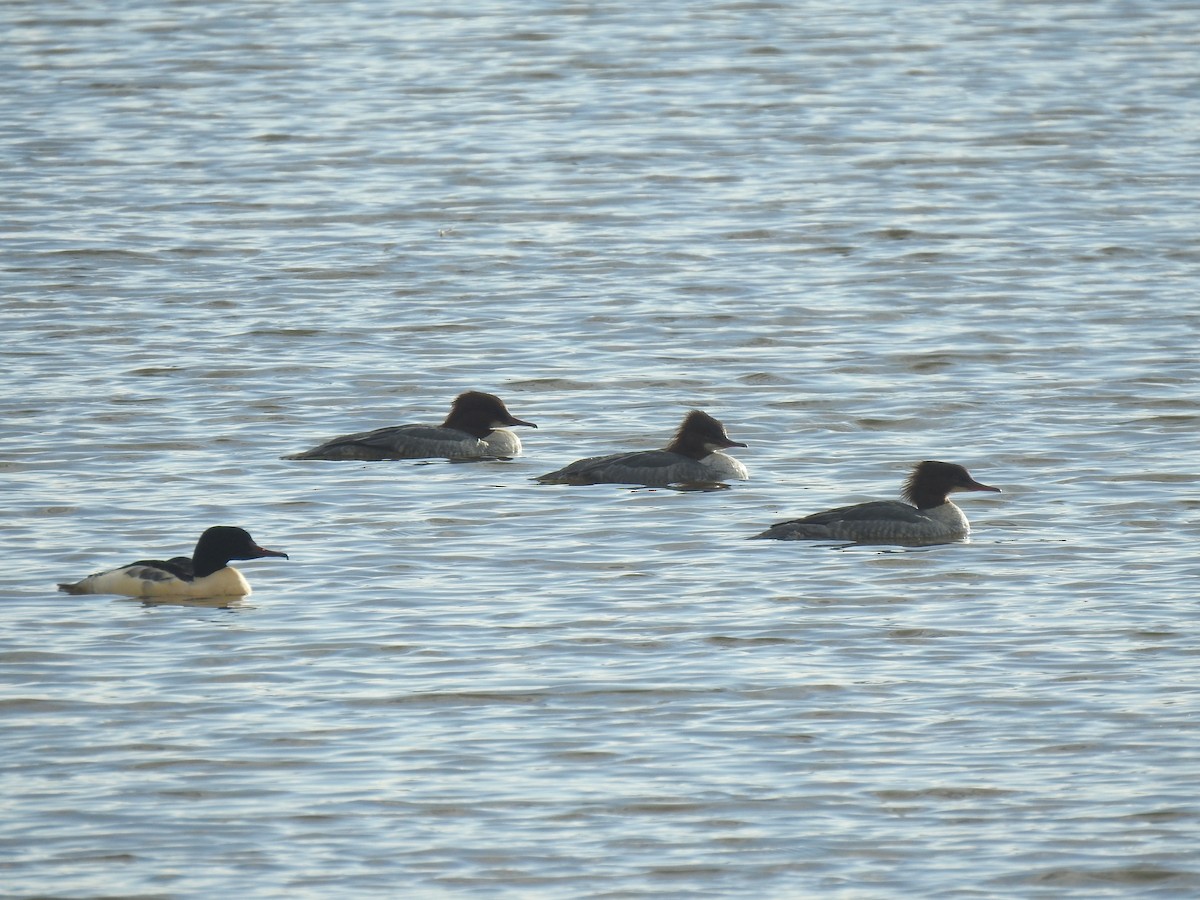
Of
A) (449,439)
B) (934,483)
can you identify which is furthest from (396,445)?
(934,483)

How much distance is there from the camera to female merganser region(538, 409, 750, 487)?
1753cm

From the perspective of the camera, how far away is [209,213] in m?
30.9

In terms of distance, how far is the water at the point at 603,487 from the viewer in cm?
1066

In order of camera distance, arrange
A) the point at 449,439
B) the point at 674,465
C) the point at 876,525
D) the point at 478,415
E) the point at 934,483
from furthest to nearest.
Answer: the point at 478,415 → the point at 449,439 → the point at 674,465 → the point at 934,483 → the point at 876,525

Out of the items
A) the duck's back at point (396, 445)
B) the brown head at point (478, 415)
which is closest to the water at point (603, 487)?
the duck's back at point (396, 445)

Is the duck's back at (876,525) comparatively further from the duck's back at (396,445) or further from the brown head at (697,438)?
the duck's back at (396,445)

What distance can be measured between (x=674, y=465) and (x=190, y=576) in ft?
Result: 14.3

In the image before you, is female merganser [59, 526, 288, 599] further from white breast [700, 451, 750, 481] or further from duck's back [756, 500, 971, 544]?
white breast [700, 451, 750, 481]

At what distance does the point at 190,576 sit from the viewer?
1430 cm

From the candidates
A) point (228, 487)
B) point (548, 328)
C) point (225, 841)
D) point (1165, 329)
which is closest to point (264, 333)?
point (548, 328)

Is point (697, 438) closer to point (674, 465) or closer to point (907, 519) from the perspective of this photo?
point (674, 465)

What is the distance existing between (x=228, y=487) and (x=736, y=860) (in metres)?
7.94

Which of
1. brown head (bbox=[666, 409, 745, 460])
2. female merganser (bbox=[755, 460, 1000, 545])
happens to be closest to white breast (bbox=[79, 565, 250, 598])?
female merganser (bbox=[755, 460, 1000, 545])

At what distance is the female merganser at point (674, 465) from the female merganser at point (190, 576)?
3701 millimetres
